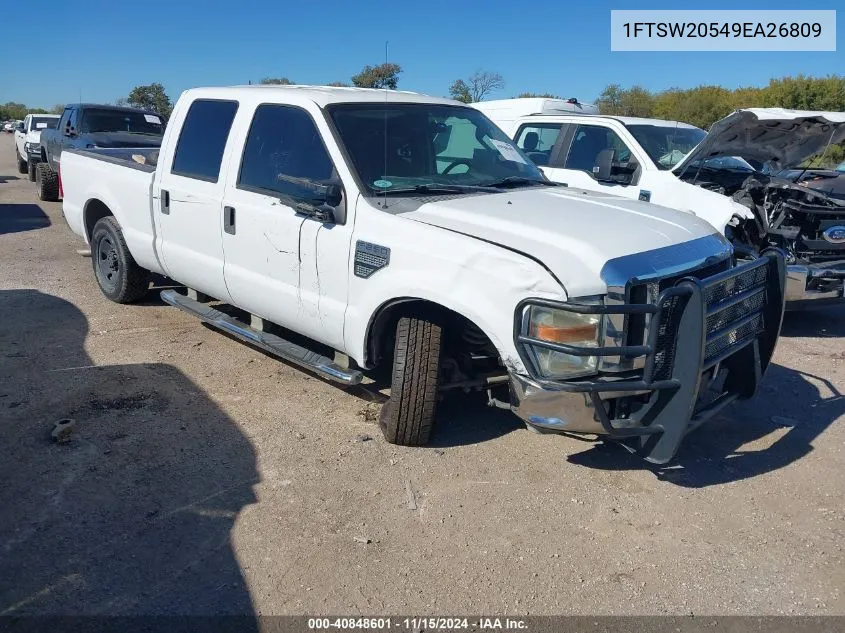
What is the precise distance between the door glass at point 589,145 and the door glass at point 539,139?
29 centimetres

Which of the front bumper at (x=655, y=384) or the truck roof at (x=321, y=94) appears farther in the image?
the truck roof at (x=321, y=94)

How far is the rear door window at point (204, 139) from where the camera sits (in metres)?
5.20

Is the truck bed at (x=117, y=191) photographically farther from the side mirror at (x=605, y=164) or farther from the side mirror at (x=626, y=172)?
the side mirror at (x=626, y=172)

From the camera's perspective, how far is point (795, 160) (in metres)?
7.91

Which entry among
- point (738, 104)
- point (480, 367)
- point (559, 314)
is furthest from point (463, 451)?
point (738, 104)

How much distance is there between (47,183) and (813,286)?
44.5 feet

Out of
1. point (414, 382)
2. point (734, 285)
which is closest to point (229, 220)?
point (414, 382)

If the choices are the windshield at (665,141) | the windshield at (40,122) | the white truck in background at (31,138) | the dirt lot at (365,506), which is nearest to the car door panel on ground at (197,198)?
the dirt lot at (365,506)

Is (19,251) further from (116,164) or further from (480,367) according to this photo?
(480,367)

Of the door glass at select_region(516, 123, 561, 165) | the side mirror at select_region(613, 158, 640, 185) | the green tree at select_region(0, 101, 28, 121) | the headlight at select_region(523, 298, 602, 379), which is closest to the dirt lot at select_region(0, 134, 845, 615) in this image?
the headlight at select_region(523, 298, 602, 379)

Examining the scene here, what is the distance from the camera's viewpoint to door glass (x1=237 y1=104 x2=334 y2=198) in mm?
4500

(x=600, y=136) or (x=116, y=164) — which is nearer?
(x=116, y=164)

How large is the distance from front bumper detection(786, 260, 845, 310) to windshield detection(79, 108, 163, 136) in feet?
37.4

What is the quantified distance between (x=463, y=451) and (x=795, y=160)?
5.73 m
